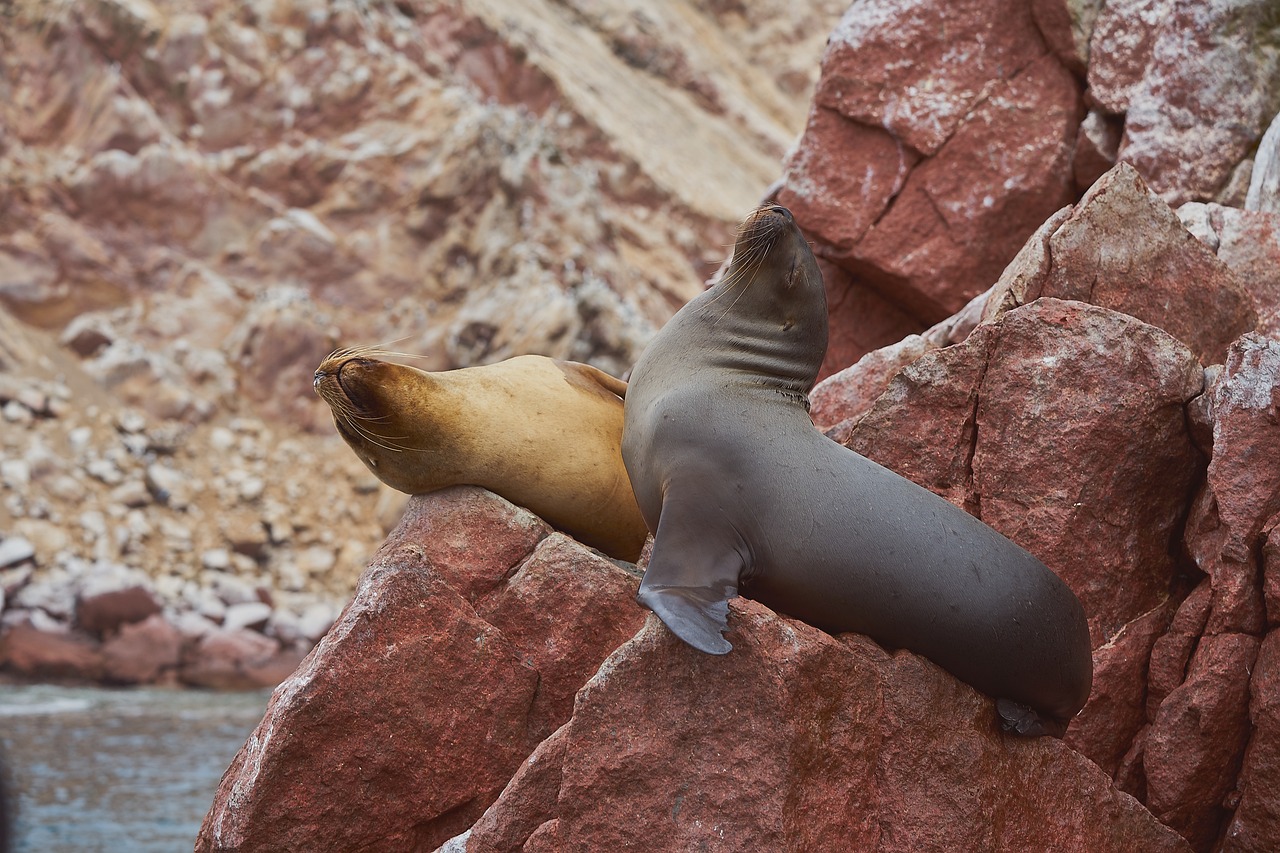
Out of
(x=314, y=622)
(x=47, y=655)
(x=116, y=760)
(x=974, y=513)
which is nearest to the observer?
(x=974, y=513)

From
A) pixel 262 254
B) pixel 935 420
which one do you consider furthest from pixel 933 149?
pixel 262 254

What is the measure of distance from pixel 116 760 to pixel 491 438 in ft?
31.0

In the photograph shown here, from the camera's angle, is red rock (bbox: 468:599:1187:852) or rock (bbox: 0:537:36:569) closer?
red rock (bbox: 468:599:1187:852)

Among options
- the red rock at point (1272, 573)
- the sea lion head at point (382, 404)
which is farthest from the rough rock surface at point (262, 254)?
the red rock at point (1272, 573)

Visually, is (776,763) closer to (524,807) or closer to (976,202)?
(524,807)

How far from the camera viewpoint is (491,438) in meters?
4.05

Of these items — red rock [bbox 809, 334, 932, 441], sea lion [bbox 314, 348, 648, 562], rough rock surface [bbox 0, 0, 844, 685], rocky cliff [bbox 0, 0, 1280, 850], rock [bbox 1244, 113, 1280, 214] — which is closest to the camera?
rocky cliff [bbox 0, 0, 1280, 850]

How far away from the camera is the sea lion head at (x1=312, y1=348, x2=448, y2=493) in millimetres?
3893

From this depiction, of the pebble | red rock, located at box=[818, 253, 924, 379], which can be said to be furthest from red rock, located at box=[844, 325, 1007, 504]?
the pebble

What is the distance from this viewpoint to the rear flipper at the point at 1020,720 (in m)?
3.11

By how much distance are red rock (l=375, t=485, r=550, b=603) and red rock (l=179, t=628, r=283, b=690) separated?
39.5 ft

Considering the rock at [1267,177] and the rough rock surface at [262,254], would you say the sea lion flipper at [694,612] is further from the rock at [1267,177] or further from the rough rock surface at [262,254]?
the rough rock surface at [262,254]

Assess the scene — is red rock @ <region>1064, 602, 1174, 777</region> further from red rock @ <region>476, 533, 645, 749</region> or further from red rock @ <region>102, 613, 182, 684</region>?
red rock @ <region>102, 613, 182, 684</region>

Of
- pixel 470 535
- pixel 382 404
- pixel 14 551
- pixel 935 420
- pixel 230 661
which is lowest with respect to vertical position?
pixel 14 551
